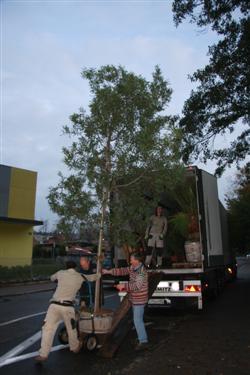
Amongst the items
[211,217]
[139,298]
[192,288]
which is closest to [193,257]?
[192,288]

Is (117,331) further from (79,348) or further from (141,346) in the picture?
(79,348)

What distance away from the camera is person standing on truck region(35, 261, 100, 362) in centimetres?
705

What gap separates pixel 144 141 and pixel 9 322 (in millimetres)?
6405

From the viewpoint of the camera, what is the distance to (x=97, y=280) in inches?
331

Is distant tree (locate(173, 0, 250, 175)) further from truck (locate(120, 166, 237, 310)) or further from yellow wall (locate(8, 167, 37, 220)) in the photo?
yellow wall (locate(8, 167, 37, 220))

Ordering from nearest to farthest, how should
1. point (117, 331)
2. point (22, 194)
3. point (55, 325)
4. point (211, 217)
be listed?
point (55, 325), point (117, 331), point (211, 217), point (22, 194)

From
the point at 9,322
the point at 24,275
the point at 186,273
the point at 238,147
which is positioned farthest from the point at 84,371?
the point at 24,275

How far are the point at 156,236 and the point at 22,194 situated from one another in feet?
67.1

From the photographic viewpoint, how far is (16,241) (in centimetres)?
3103

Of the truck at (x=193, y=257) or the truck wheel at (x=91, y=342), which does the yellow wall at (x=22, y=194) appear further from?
the truck wheel at (x=91, y=342)

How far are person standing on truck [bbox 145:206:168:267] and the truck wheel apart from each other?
13.0 ft

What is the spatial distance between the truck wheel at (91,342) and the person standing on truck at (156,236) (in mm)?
3951

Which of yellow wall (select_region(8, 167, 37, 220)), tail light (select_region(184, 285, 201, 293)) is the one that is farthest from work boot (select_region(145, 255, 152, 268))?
yellow wall (select_region(8, 167, 37, 220))

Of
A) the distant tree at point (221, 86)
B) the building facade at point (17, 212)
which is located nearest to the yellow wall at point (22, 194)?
the building facade at point (17, 212)
